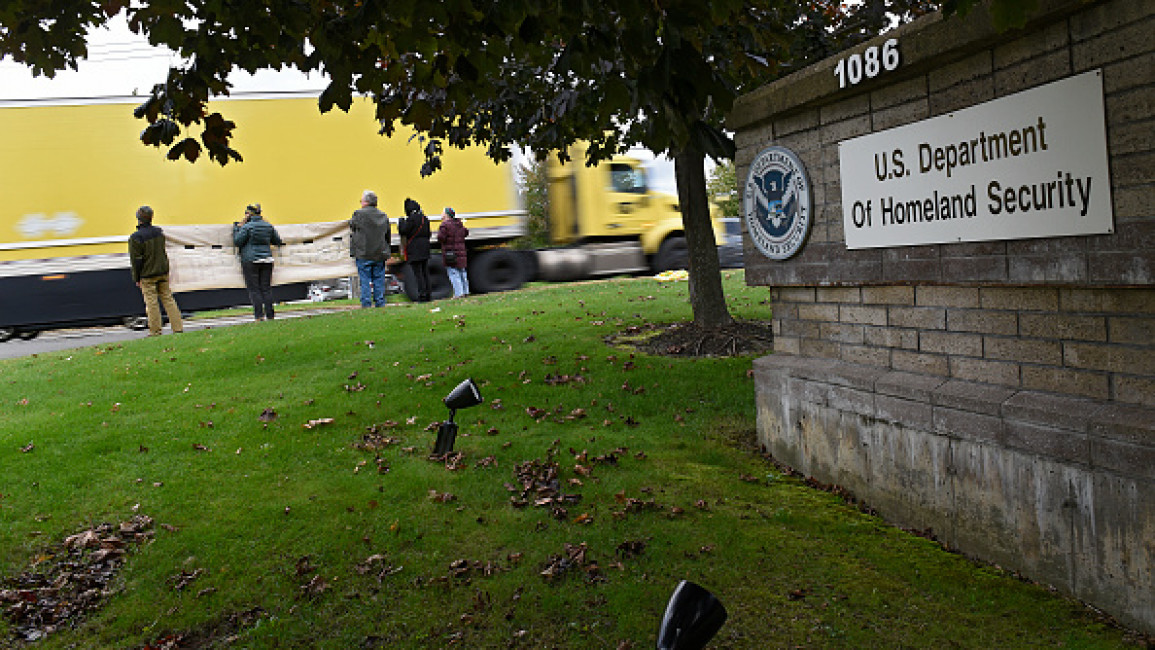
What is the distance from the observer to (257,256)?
14805 millimetres

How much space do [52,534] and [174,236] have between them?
1193cm

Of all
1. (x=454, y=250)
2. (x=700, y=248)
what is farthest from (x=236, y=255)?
(x=700, y=248)

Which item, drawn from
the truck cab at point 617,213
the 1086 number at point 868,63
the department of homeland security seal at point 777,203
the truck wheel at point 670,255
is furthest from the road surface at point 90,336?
the 1086 number at point 868,63

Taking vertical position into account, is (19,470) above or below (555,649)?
above

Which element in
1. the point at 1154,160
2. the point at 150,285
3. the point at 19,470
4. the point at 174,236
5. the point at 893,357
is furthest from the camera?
the point at 174,236

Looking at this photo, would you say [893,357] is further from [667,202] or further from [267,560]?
[667,202]

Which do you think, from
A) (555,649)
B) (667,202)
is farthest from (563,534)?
(667,202)

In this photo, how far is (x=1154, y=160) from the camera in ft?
11.1

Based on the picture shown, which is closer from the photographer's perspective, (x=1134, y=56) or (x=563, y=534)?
(x=1134, y=56)

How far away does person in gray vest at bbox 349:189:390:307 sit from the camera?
49.6 ft

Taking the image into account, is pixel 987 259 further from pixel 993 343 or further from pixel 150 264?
pixel 150 264

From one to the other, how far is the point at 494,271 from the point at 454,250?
1.87 m

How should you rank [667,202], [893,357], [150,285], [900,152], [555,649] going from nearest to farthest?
[555,649], [900,152], [893,357], [150,285], [667,202]

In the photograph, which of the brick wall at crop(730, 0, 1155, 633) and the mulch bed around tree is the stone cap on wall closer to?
the brick wall at crop(730, 0, 1155, 633)
